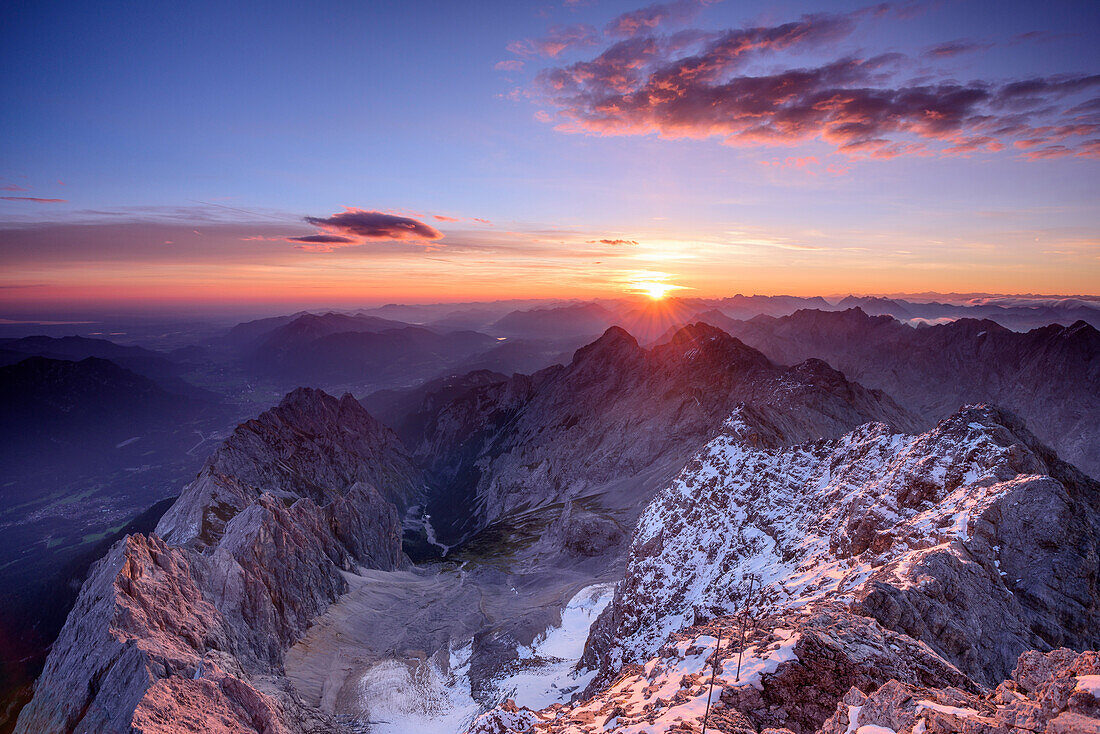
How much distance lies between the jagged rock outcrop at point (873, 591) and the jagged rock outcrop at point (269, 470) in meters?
84.5

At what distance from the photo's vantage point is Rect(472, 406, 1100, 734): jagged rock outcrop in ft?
66.0

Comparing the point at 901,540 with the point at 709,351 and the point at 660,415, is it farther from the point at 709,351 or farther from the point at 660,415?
the point at 709,351

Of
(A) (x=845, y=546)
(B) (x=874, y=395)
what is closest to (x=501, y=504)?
(B) (x=874, y=395)

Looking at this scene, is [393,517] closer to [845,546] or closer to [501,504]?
[501,504]

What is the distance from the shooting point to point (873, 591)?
2469 centimetres

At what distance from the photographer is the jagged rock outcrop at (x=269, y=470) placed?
93750mm

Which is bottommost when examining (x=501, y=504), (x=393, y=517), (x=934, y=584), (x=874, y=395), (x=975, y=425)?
(x=501, y=504)

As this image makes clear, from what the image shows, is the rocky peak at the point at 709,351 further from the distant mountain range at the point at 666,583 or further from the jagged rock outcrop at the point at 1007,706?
the jagged rock outcrop at the point at 1007,706

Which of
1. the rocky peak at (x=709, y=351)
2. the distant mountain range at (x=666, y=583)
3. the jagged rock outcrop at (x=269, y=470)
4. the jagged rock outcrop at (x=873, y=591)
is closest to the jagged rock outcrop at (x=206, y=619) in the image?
the distant mountain range at (x=666, y=583)

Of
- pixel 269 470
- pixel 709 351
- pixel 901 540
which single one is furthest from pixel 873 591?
pixel 269 470

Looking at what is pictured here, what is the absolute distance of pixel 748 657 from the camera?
21922mm

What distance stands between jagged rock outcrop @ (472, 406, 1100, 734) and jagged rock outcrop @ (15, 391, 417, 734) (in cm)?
2652

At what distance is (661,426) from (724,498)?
309 ft

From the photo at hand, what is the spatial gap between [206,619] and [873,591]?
62321mm
